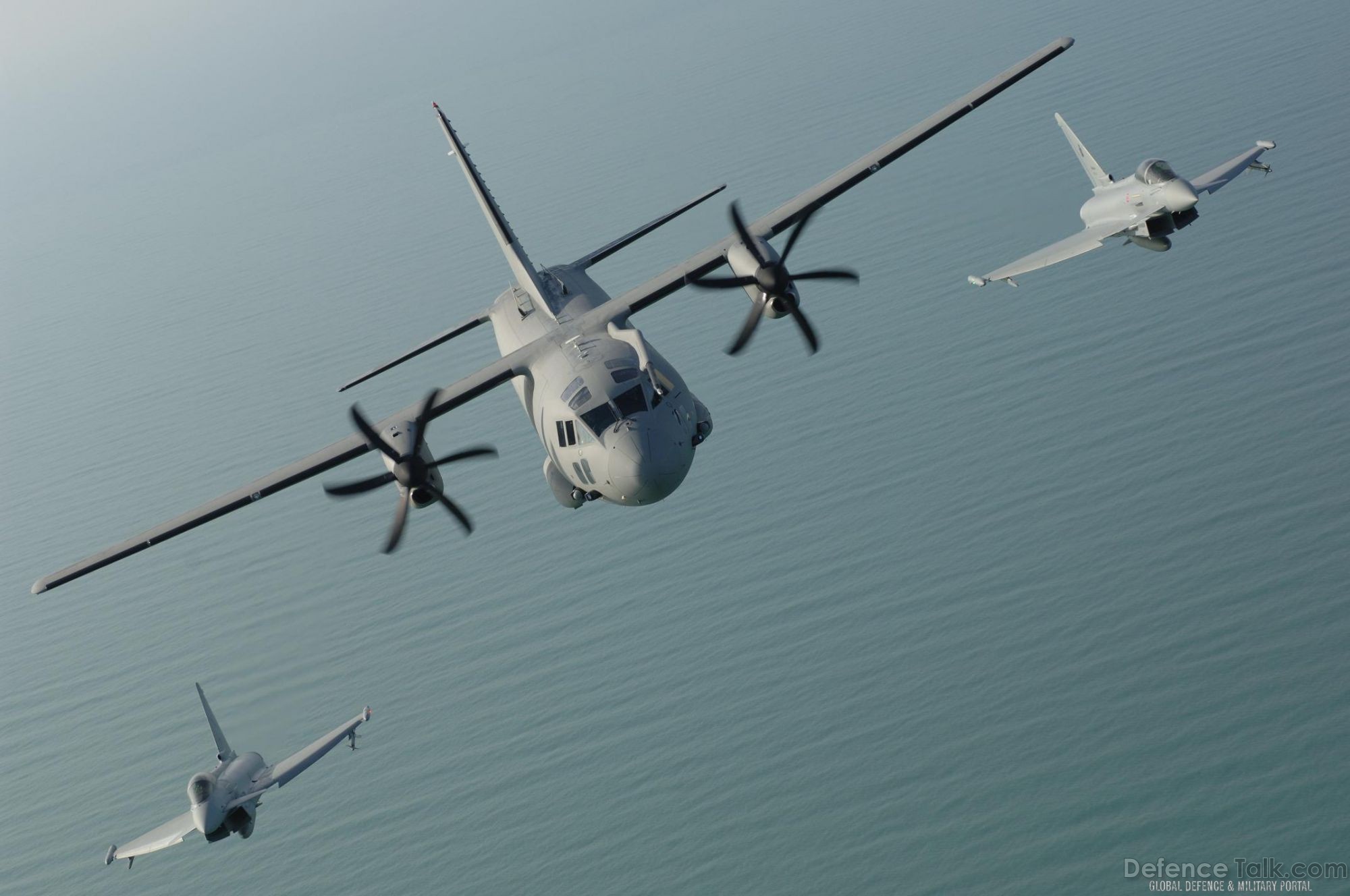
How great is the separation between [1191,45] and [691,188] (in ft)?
242

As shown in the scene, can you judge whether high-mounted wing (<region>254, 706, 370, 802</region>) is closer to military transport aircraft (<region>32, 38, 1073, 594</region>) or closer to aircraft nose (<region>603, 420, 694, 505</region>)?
military transport aircraft (<region>32, 38, 1073, 594</region>)

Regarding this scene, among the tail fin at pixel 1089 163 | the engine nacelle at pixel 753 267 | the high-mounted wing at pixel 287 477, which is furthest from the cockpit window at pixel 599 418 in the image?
the tail fin at pixel 1089 163

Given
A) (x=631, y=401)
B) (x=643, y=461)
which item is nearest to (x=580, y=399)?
(x=631, y=401)

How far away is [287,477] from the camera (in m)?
49.9

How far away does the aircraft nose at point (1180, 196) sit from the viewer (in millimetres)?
78062

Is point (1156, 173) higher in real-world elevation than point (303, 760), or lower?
higher

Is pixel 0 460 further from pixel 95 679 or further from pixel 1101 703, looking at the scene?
pixel 1101 703

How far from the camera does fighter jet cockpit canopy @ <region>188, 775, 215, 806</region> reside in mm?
75250

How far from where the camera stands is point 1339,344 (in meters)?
99.2

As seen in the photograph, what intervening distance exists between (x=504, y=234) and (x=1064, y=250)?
43.2 metres

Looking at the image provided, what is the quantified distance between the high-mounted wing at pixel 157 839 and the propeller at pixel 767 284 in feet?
171

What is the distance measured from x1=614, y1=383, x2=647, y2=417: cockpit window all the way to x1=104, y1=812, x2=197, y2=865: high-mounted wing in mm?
51029

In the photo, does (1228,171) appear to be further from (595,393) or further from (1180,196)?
(595,393)

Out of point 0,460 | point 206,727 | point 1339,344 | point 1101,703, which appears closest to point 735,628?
point 1101,703
